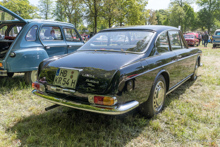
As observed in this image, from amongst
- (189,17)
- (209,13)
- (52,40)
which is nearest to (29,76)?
(52,40)

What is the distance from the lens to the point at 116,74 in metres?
2.35

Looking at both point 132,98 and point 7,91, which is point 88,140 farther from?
point 7,91

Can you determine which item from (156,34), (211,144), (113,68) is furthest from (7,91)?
(211,144)

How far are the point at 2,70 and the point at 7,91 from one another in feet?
1.70

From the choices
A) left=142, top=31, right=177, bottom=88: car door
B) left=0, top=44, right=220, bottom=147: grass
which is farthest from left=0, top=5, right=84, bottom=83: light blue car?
left=142, top=31, right=177, bottom=88: car door

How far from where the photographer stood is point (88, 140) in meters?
2.53

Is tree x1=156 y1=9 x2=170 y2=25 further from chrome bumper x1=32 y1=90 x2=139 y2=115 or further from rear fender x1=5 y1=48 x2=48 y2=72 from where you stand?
chrome bumper x1=32 y1=90 x2=139 y2=115

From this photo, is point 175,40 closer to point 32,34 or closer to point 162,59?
point 162,59

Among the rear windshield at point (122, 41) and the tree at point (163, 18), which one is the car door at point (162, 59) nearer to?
the rear windshield at point (122, 41)

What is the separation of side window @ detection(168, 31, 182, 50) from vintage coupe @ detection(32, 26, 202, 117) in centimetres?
6

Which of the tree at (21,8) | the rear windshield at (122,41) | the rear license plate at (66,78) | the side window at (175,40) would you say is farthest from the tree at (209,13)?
the rear license plate at (66,78)

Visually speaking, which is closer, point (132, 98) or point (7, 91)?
point (132, 98)

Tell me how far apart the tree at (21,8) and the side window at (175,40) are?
34.7 metres

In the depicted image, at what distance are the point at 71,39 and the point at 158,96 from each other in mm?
4096
